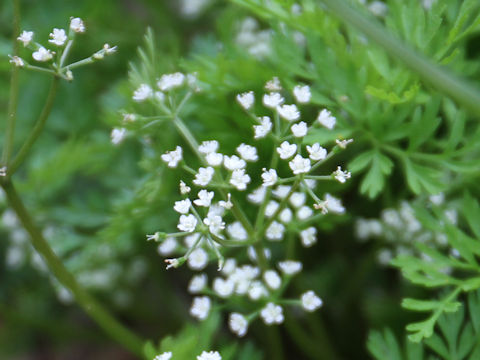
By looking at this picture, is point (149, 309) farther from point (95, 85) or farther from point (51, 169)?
point (95, 85)

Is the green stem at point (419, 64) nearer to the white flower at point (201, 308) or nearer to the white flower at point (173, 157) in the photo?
the white flower at point (173, 157)

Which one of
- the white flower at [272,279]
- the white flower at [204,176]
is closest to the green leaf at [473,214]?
the white flower at [272,279]

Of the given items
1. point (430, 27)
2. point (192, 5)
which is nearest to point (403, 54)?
point (430, 27)

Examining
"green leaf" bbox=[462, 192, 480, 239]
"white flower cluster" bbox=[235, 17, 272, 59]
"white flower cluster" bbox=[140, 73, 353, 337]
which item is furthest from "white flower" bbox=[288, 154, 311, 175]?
"white flower cluster" bbox=[235, 17, 272, 59]

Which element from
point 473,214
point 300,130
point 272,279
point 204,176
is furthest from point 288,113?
point 473,214

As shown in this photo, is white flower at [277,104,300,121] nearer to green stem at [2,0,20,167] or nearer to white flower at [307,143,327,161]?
white flower at [307,143,327,161]
